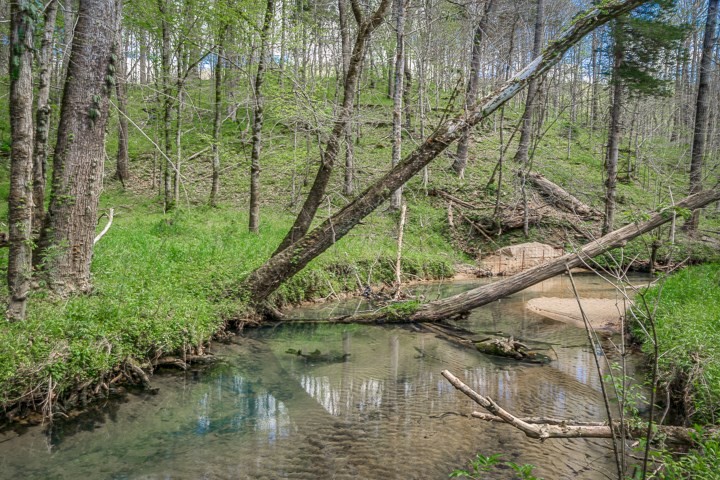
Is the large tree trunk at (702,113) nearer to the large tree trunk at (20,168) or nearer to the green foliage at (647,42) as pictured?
the green foliage at (647,42)

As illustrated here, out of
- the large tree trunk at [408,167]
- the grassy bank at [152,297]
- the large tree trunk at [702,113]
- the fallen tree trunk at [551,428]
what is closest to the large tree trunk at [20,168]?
the grassy bank at [152,297]

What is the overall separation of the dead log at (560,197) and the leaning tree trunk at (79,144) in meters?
16.3

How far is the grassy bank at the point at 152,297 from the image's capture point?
16.6ft

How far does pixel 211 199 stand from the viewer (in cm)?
1959

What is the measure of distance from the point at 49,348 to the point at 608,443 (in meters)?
6.20

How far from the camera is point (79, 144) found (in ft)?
22.0

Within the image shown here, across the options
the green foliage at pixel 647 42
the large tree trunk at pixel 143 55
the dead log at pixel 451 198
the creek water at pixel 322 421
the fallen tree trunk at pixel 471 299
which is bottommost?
the creek water at pixel 322 421

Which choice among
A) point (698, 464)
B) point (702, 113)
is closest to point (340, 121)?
point (698, 464)

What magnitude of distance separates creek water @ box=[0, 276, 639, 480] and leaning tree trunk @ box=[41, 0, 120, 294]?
90.7 inches

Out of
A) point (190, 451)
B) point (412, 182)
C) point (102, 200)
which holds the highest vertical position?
point (412, 182)

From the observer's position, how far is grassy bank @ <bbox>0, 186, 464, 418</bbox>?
16.6 ft

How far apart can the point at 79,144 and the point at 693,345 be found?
341 inches

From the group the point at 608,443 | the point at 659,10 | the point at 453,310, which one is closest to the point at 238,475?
the point at 608,443

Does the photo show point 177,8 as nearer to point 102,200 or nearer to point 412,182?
point 102,200
